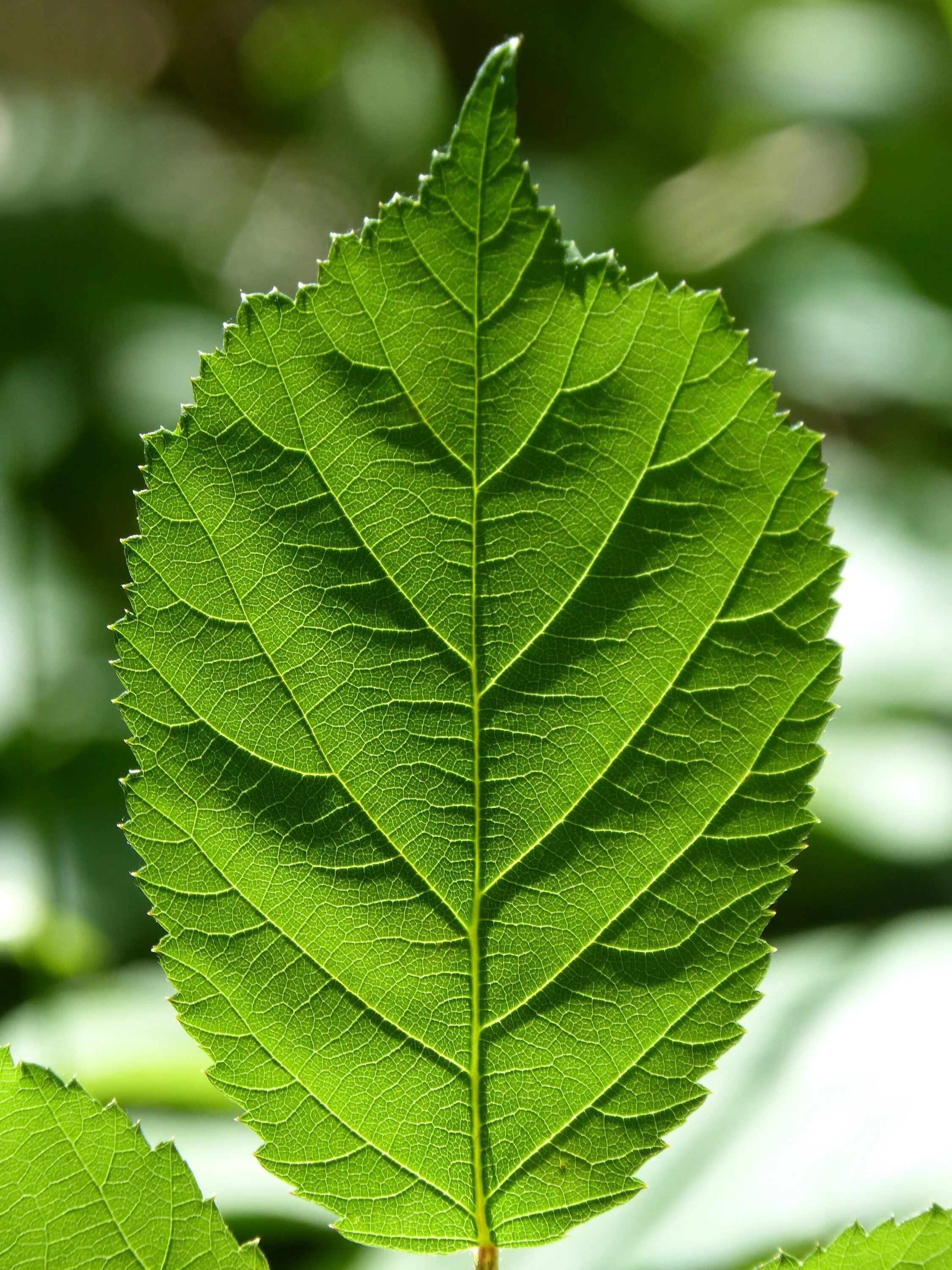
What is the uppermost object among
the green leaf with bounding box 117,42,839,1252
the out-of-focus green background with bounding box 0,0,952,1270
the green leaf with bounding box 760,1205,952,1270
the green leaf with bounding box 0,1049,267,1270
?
the out-of-focus green background with bounding box 0,0,952,1270

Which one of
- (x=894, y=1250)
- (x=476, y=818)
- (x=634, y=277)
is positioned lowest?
(x=894, y=1250)

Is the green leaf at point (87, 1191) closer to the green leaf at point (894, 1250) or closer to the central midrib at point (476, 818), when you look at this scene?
the central midrib at point (476, 818)

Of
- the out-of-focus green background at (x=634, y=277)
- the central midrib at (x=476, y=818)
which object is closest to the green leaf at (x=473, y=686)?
the central midrib at (x=476, y=818)

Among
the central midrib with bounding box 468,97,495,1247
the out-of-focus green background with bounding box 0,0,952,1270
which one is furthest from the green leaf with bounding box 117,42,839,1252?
the out-of-focus green background with bounding box 0,0,952,1270

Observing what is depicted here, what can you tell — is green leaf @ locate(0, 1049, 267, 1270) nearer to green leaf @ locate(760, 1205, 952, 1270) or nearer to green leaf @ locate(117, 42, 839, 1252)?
green leaf @ locate(117, 42, 839, 1252)

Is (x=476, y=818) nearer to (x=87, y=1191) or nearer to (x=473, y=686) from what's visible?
(x=473, y=686)

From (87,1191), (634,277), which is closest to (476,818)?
(87,1191)

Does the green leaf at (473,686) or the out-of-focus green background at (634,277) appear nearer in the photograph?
the green leaf at (473,686)
